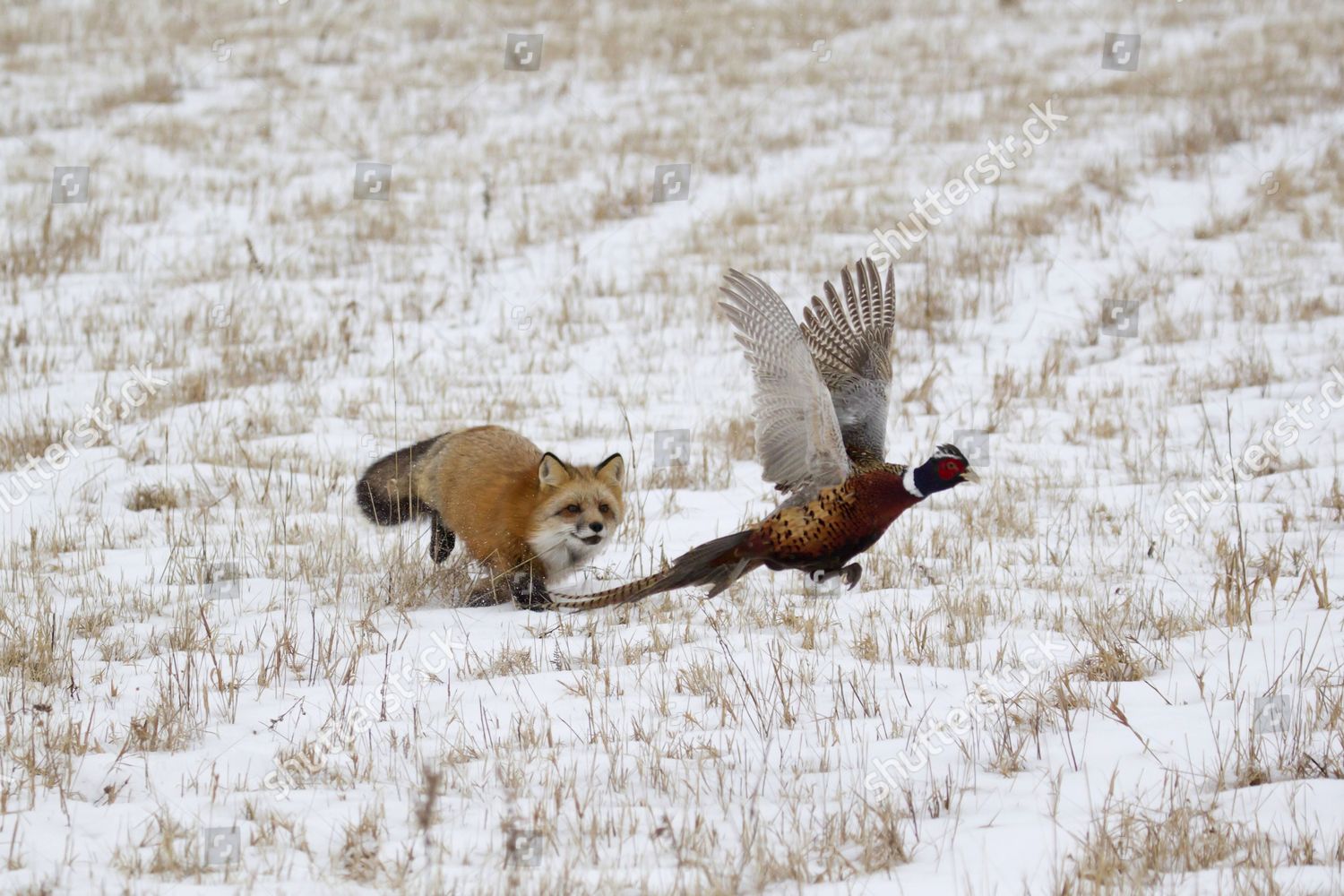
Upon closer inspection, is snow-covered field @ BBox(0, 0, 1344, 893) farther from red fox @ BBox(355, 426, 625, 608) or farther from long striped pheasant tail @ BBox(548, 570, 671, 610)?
red fox @ BBox(355, 426, 625, 608)

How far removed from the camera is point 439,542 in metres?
6.97

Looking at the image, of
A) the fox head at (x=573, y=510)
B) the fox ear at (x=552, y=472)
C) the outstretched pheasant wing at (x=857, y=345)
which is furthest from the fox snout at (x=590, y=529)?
the outstretched pheasant wing at (x=857, y=345)

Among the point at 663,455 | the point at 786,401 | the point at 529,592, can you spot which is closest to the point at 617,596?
the point at 529,592

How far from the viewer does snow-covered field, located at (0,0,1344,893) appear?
393 centimetres

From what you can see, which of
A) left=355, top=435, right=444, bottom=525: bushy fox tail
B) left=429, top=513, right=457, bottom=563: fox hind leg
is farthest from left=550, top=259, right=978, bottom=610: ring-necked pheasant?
left=355, top=435, right=444, bottom=525: bushy fox tail

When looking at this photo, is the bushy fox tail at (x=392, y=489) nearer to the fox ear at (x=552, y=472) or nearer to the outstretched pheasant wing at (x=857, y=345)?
the fox ear at (x=552, y=472)

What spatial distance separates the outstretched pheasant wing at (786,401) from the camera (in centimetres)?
554

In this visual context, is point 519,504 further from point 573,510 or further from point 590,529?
point 590,529

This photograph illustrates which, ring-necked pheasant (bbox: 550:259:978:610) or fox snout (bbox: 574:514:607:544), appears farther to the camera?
fox snout (bbox: 574:514:607:544)

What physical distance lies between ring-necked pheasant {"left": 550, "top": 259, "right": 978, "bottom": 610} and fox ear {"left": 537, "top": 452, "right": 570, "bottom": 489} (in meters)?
0.54

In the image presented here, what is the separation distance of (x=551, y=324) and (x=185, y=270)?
381cm

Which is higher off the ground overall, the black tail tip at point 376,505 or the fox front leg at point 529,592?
the black tail tip at point 376,505

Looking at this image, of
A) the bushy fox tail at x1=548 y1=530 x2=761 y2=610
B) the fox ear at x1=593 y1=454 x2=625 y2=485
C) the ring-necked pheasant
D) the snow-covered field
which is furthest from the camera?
the fox ear at x1=593 y1=454 x2=625 y2=485

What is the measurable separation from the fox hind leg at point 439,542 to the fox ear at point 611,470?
105 centimetres
